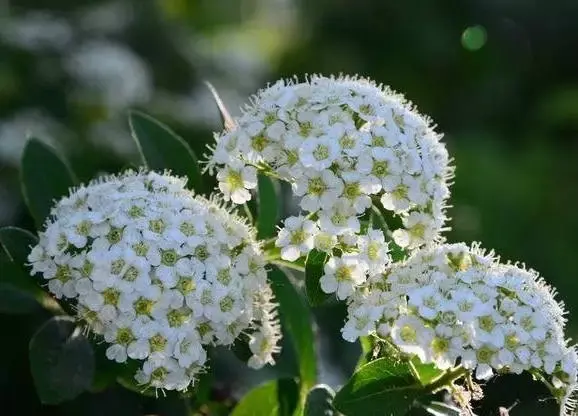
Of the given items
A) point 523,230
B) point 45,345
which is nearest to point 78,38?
point 523,230

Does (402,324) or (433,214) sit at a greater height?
(433,214)

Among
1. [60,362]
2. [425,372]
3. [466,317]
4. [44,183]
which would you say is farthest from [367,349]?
[44,183]

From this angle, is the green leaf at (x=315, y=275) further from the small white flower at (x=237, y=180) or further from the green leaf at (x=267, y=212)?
the green leaf at (x=267, y=212)

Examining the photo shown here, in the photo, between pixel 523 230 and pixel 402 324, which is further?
pixel 523 230

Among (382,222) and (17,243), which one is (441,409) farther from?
(17,243)

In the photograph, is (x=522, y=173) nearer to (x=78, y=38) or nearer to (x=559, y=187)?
(x=559, y=187)
